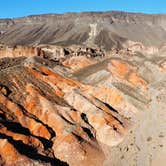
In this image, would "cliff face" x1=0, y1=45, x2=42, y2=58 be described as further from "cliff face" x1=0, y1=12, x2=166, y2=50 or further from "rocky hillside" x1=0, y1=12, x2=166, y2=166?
"cliff face" x1=0, y1=12, x2=166, y2=50

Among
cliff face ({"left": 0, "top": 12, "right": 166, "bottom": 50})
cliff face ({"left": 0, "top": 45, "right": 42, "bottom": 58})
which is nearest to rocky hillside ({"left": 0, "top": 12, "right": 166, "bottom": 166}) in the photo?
cliff face ({"left": 0, "top": 45, "right": 42, "bottom": 58})

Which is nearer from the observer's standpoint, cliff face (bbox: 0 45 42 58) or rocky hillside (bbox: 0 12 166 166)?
rocky hillside (bbox: 0 12 166 166)

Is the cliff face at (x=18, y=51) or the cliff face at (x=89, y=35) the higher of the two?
the cliff face at (x=18, y=51)

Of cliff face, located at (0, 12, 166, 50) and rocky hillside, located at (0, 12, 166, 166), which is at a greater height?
rocky hillside, located at (0, 12, 166, 166)

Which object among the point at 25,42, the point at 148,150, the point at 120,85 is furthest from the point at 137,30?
the point at 148,150

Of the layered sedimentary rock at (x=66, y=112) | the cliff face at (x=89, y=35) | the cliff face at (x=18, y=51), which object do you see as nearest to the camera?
the layered sedimentary rock at (x=66, y=112)

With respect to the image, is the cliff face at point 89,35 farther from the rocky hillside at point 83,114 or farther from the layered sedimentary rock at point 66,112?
the layered sedimentary rock at point 66,112

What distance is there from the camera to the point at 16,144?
25453 millimetres

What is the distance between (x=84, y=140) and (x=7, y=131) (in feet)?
19.0

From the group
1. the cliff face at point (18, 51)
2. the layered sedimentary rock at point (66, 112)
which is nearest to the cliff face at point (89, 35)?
the cliff face at point (18, 51)

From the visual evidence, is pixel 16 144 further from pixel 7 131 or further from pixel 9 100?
pixel 9 100

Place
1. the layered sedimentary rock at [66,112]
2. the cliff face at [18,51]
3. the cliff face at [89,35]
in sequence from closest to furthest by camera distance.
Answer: the layered sedimentary rock at [66,112] → the cliff face at [18,51] → the cliff face at [89,35]

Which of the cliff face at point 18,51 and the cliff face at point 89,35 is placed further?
the cliff face at point 89,35

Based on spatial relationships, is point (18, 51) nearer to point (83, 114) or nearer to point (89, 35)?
point (83, 114)
